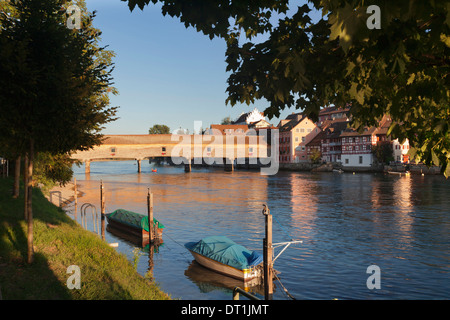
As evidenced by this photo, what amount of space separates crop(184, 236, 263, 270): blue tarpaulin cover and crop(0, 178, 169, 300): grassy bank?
603cm

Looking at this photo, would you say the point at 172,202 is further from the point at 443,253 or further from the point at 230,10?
the point at 230,10

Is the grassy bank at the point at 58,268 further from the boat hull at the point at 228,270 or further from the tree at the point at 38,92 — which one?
the boat hull at the point at 228,270

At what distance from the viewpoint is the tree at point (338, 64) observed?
5.48 metres

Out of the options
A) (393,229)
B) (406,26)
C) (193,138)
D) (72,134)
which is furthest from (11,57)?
(193,138)

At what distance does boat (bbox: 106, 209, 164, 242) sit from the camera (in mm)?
31719

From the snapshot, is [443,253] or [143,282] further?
[443,253]

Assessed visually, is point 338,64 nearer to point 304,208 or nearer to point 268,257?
point 268,257

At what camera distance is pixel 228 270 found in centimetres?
2284

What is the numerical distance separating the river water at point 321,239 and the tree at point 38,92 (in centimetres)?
829

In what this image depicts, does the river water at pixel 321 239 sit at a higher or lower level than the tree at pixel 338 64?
lower

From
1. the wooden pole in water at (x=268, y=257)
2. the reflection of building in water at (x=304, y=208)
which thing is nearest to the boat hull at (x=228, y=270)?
the wooden pole in water at (x=268, y=257)

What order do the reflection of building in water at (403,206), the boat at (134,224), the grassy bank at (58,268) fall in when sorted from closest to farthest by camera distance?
the grassy bank at (58,268) < the boat at (134,224) < the reflection of building in water at (403,206)

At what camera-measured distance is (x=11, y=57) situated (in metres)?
14.0
